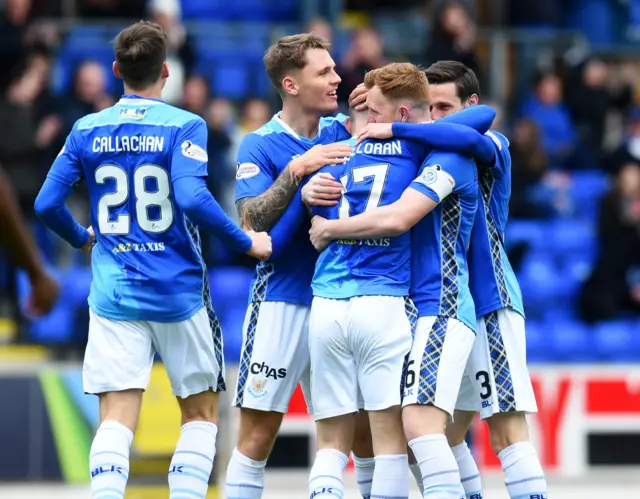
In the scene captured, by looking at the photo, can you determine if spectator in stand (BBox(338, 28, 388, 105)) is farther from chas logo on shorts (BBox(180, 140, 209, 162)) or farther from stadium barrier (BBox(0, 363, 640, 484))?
chas logo on shorts (BBox(180, 140, 209, 162))

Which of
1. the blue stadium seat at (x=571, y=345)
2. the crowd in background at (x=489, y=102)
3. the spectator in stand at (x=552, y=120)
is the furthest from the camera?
the spectator in stand at (x=552, y=120)

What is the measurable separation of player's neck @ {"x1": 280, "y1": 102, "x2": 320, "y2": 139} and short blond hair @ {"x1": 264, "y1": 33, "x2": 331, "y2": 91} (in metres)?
0.11

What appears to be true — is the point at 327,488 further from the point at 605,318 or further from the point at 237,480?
the point at 605,318

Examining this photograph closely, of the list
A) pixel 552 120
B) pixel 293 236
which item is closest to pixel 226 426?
pixel 293 236

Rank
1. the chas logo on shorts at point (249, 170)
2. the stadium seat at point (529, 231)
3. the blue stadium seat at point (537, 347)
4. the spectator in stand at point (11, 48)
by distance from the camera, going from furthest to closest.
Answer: the spectator in stand at point (11, 48) → the stadium seat at point (529, 231) → the blue stadium seat at point (537, 347) → the chas logo on shorts at point (249, 170)

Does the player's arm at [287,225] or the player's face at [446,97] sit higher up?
the player's face at [446,97]

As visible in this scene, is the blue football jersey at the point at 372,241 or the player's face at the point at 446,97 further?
the player's face at the point at 446,97

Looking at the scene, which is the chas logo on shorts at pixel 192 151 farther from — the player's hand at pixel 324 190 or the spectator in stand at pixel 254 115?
the spectator in stand at pixel 254 115

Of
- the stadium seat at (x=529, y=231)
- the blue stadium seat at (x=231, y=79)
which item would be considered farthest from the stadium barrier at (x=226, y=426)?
the blue stadium seat at (x=231, y=79)

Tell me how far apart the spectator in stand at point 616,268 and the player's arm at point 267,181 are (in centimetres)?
635

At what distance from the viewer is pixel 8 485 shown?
32.9ft

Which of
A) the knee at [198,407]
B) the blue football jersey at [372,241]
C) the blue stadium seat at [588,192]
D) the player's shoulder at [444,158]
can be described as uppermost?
the blue stadium seat at [588,192]

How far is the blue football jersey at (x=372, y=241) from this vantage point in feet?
18.6

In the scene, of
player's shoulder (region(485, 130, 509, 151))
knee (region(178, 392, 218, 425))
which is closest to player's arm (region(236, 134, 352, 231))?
player's shoulder (region(485, 130, 509, 151))
